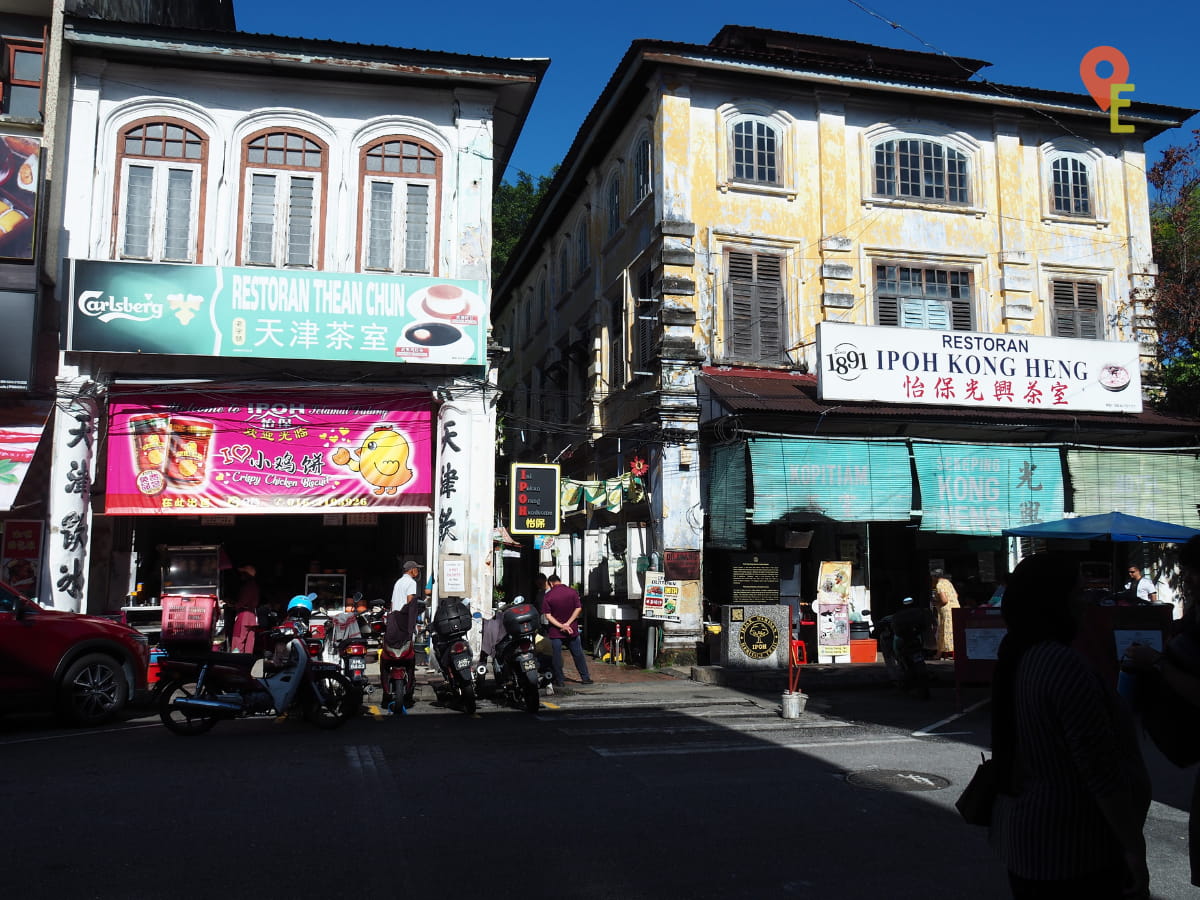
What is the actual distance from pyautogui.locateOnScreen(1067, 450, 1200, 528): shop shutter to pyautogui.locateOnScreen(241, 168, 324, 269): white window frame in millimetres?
14502

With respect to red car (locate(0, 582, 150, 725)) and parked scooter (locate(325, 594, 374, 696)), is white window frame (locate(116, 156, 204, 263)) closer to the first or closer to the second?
Result: red car (locate(0, 582, 150, 725))

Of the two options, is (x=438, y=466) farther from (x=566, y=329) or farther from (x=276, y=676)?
(x=566, y=329)

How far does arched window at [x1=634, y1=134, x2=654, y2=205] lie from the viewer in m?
19.5

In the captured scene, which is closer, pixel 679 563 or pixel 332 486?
pixel 332 486

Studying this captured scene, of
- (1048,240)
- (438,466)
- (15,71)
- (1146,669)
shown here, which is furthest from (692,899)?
(1048,240)

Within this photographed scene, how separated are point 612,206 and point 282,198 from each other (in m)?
8.25

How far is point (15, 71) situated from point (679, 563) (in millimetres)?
13624

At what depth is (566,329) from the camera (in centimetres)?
2614

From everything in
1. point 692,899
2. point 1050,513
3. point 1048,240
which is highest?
point 1048,240

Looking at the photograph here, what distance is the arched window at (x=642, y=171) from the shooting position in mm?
19484

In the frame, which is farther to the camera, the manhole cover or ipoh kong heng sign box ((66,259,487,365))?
ipoh kong heng sign box ((66,259,487,365))

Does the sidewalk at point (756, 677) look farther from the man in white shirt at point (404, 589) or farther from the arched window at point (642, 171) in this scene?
the arched window at point (642, 171)

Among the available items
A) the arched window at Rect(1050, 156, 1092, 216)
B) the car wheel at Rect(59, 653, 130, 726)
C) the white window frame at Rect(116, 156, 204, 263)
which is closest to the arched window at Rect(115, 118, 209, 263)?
the white window frame at Rect(116, 156, 204, 263)

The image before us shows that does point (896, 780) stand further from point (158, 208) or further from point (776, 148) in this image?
point (776, 148)
